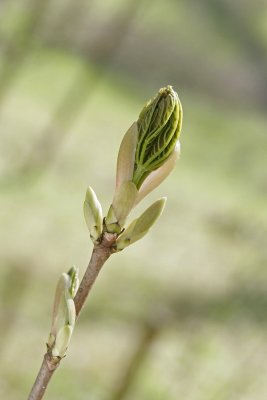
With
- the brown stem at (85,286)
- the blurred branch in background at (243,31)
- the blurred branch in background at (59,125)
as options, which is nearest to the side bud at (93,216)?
the brown stem at (85,286)

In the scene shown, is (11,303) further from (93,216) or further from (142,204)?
(93,216)

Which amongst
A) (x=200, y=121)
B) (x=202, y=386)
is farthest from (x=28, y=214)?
(x=200, y=121)

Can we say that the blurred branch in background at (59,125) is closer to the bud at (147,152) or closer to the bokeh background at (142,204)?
the bokeh background at (142,204)

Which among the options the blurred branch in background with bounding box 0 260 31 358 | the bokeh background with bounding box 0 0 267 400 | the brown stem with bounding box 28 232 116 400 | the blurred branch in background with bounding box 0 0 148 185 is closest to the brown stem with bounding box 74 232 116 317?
the brown stem with bounding box 28 232 116 400

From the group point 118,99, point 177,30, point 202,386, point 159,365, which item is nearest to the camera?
point 202,386

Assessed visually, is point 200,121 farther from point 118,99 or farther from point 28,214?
point 28,214

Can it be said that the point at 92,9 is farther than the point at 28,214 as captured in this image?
Yes
